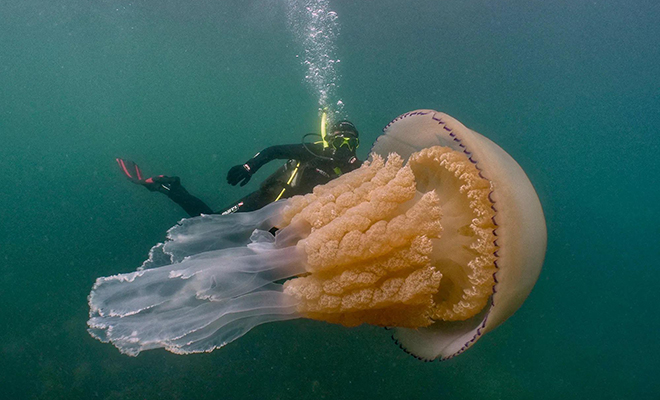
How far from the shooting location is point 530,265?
1764 mm

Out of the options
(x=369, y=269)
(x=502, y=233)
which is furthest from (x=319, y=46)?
(x=502, y=233)

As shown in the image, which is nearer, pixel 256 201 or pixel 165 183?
pixel 256 201

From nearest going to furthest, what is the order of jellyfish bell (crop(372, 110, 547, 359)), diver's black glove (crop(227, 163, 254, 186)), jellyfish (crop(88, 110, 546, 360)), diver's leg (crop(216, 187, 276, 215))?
jellyfish bell (crop(372, 110, 547, 359)), jellyfish (crop(88, 110, 546, 360)), diver's black glove (crop(227, 163, 254, 186)), diver's leg (crop(216, 187, 276, 215))

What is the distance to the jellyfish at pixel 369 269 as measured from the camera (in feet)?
5.73

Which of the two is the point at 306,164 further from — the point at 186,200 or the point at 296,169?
the point at 186,200

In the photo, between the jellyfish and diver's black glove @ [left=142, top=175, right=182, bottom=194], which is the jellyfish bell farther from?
diver's black glove @ [left=142, top=175, right=182, bottom=194]

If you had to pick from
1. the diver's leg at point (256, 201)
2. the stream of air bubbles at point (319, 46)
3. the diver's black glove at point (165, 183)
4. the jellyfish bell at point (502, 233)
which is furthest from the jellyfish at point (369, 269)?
the stream of air bubbles at point (319, 46)

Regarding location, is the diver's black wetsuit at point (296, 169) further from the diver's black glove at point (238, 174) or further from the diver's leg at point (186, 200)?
the diver's leg at point (186, 200)

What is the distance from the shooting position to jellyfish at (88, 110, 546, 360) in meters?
1.75

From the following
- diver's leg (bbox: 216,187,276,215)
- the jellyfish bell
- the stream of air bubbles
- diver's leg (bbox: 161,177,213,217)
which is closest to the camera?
the jellyfish bell

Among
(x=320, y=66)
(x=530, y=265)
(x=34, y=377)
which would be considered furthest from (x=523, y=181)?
(x=320, y=66)

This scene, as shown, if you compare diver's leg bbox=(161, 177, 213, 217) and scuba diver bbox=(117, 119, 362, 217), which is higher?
scuba diver bbox=(117, 119, 362, 217)

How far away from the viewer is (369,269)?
1888mm

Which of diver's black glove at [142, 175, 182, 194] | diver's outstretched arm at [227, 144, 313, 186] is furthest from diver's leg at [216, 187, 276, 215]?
diver's black glove at [142, 175, 182, 194]
